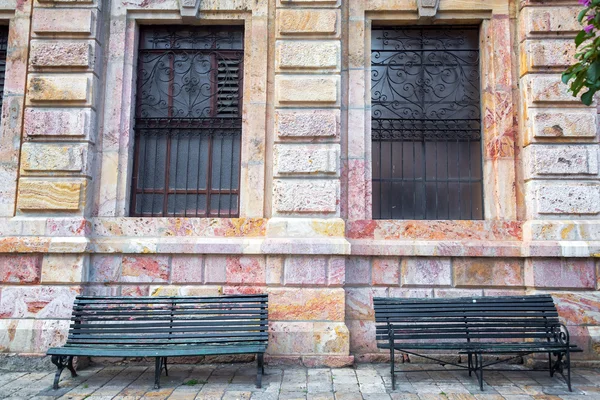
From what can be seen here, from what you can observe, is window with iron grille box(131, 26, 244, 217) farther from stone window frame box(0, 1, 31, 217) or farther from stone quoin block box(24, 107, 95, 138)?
stone window frame box(0, 1, 31, 217)

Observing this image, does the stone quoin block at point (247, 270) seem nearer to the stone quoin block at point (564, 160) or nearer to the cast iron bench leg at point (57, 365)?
the cast iron bench leg at point (57, 365)

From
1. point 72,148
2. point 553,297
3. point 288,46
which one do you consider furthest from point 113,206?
point 553,297

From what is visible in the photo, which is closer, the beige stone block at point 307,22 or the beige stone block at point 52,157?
the beige stone block at point 52,157

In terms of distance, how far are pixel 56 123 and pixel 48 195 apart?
3.02 ft

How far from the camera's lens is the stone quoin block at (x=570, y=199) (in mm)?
6039

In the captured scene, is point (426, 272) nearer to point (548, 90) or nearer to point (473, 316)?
point (473, 316)

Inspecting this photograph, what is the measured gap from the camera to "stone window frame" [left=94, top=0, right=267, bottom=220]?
6391 mm

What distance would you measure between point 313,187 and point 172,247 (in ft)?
6.25

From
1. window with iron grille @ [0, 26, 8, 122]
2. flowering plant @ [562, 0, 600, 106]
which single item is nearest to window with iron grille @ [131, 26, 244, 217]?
window with iron grille @ [0, 26, 8, 122]

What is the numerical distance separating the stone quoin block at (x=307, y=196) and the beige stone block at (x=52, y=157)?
2535mm

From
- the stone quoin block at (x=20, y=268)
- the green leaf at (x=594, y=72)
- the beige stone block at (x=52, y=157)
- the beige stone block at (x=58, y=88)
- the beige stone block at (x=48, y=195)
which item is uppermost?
the beige stone block at (x=58, y=88)

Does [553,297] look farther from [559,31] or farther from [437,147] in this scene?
[559,31]

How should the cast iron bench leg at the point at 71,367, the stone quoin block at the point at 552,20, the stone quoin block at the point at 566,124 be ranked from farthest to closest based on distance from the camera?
the stone quoin block at the point at 552,20, the stone quoin block at the point at 566,124, the cast iron bench leg at the point at 71,367

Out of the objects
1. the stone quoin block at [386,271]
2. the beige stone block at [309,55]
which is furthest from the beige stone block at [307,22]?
the stone quoin block at [386,271]
